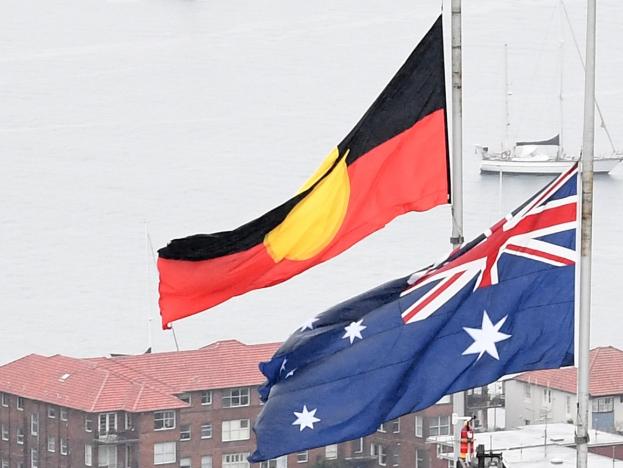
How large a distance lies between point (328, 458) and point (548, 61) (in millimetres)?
30381

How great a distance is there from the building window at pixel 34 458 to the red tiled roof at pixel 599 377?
737 cm

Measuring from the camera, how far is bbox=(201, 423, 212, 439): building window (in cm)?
2885

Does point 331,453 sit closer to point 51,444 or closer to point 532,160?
point 51,444

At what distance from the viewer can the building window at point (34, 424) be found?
29.6 metres

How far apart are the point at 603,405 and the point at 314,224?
962 inches

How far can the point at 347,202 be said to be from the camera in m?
6.76

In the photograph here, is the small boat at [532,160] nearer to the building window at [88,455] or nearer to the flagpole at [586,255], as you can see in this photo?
the building window at [88,455]

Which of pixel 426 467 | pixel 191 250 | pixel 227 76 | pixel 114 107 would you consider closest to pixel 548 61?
pixel 227 76

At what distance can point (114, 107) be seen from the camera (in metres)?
51.9

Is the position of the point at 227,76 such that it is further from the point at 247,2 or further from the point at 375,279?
the point at 375,279

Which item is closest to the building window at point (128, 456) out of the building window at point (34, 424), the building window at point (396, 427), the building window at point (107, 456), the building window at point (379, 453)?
the building window at point (107, 456)

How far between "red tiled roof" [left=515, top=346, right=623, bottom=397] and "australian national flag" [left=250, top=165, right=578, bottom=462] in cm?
2420

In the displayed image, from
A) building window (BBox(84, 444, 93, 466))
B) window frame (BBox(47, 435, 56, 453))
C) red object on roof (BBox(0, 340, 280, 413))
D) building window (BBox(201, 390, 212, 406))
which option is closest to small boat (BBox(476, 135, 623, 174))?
red object on roof (BBox(0, 340, 280, 413))

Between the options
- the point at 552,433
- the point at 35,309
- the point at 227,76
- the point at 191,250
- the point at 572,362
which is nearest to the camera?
the point at 572,362
